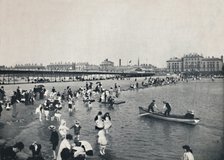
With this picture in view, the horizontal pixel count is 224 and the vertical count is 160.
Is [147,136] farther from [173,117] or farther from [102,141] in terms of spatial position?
[102,141]

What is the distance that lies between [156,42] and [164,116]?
8.57ft

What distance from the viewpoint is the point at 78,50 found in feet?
28.1

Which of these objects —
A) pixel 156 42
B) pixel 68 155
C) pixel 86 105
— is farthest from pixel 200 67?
pixel 68 155

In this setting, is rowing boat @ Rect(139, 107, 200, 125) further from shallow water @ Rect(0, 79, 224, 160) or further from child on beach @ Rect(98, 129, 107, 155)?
child on beach @ Rect(98, 129, 107, 155)

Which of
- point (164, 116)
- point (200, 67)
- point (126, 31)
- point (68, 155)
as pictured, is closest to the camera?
point (68, 155)

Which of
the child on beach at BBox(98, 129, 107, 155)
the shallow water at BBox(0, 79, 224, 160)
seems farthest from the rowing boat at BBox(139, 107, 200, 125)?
the child on beach at BBox(98, 129, 107, 155)

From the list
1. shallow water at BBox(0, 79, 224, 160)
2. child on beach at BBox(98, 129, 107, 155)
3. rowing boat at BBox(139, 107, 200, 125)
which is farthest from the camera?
rowing boat at BBox(139, 107, 200, 125)

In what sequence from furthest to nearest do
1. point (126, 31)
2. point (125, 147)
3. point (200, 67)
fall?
1. point (200, 67)
2. point (126, 31)
3. point (125, 147)

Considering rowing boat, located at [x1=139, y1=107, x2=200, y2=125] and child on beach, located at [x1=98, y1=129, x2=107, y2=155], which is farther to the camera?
rowing boat, located at [x1=139, y1=107, x2=200, y2=125]

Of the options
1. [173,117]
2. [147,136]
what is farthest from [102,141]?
[173,117]

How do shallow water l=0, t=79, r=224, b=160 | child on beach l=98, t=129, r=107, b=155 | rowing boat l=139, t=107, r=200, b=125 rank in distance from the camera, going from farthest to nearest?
rowing boat l=139, t=107, r=200, b=125 < shallow water l=0, t=79, r=224, b=160 < child on beach l=98, t=129, r=107, b=155

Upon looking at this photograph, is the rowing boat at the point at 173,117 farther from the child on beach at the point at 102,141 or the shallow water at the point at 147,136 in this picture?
the child on beach at the point at 102,141

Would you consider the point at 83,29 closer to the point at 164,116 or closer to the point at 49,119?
the point at 49,119

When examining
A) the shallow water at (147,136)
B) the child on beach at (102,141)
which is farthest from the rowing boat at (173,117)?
the child on beach at (102,141)
